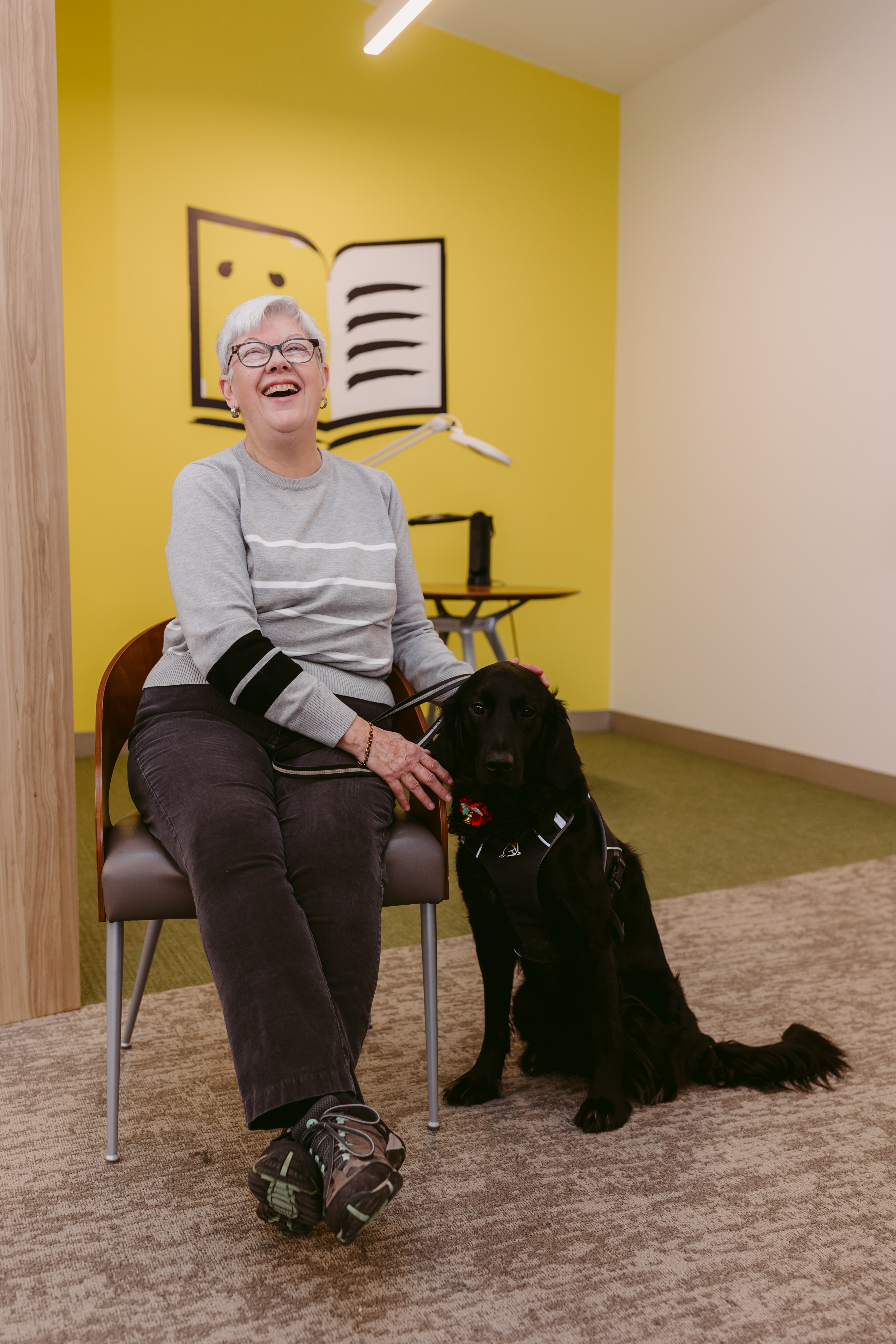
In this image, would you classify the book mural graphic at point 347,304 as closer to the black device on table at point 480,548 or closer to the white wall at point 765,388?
the black device on table at point 480,548

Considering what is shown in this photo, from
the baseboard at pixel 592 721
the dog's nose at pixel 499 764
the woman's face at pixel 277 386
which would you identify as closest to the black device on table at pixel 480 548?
the baseboard at pixel 592 721

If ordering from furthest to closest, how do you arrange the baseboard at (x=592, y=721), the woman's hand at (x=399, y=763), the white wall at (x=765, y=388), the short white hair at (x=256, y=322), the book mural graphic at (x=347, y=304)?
the baseboard at (x=592, y=721)
the book mural graphic at (x=347, y=304)
the white wall at (x=765, y=388)
the short white hair at (x=256, y=322)
the woman's hand at (x=399, y=763)

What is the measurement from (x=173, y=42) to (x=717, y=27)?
2.31m

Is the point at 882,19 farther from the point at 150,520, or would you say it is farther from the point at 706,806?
the point at 150,520

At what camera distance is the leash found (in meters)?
1.44

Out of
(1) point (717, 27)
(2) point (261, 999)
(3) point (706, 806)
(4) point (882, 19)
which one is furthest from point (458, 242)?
(2) point (261, 999)

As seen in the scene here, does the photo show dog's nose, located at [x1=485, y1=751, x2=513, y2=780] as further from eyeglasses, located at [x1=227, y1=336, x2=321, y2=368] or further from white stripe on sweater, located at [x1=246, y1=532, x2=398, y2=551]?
eyeglasses, located at [x1=227, y1=336, x2=321, y2=368]

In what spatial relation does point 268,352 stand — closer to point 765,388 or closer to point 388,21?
point 388,21

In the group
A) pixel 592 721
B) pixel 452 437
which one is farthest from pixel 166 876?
pixel 592 721

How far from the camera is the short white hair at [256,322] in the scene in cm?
157

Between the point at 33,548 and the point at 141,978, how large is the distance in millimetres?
779

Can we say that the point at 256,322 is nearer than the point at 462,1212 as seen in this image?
No

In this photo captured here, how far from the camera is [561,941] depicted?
1.45 meters

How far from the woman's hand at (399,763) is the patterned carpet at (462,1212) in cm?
51
